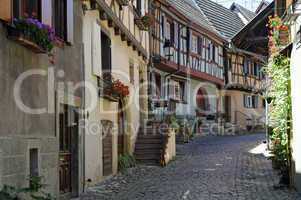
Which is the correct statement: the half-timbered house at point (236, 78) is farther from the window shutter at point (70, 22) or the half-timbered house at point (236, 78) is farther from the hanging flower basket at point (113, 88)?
the window shutter at point (70, 22)

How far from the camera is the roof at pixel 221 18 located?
31828mm

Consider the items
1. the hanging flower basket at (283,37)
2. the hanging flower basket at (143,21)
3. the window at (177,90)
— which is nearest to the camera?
the hanging flower basket at (283,37)

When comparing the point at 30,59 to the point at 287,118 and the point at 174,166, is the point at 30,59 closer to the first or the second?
the point at 287,118

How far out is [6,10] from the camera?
6.36m

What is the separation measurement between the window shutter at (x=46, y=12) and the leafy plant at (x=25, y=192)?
90.9 inches

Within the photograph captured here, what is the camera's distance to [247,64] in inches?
1348

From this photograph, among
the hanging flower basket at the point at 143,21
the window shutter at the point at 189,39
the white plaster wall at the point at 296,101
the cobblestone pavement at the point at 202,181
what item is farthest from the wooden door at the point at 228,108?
the white plaster wall at the point at 296,101

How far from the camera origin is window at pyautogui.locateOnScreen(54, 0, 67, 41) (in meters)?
9.09

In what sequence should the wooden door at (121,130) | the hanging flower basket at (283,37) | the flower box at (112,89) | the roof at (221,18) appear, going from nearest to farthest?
the hanging flower basket at (283,37), the flower box at (112,89), the wooden door at (121,130), the roof at (221,18)

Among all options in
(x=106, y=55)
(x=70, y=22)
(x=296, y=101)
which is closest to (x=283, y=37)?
(x=296, y=101)

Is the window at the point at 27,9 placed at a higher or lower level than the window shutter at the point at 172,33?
lower

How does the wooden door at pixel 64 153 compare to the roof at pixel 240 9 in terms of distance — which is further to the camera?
the roof at pixel 240 9

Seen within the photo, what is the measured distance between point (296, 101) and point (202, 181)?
3.46 m

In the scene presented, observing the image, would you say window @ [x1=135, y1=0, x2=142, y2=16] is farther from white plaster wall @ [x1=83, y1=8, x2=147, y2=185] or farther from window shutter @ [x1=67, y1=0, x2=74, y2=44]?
window shutter @ [x1=67, y1=0, x2=74, y2=44]
